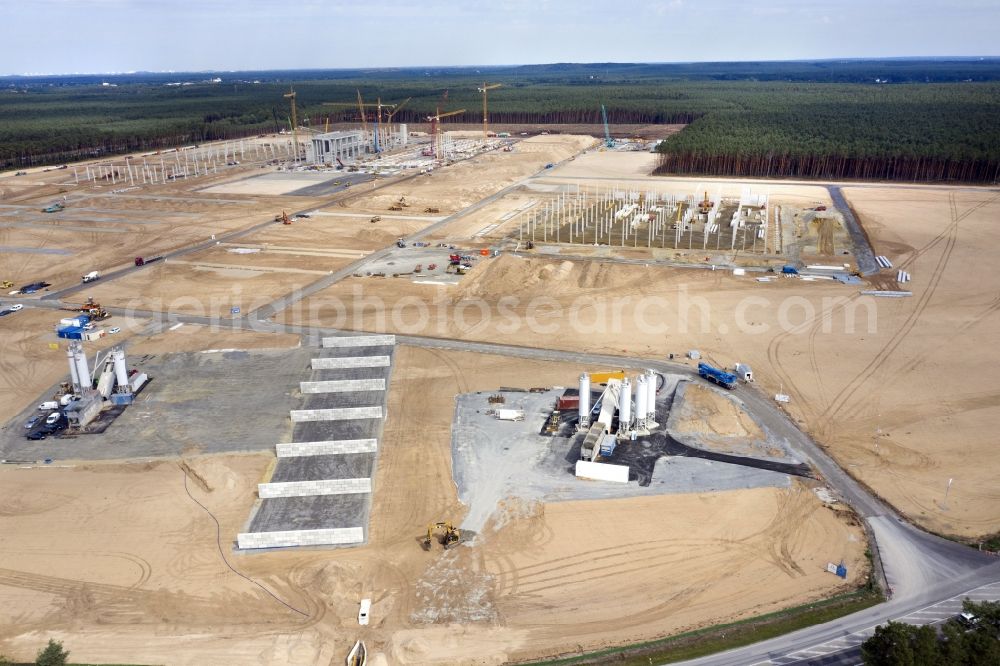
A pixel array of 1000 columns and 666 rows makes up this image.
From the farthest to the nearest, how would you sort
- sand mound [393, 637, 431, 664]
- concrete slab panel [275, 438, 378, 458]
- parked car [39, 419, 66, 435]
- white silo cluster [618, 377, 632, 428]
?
parked car [39, 419, 66, 435] < white silo cluster [618, 377, 632, 428] < concrete slab panel [275, 438, 378, 458] < sand mound [393, 637, 431, 664]

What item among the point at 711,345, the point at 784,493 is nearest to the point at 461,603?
the point at 784,493

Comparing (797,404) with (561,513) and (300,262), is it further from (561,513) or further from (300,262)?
(300,262)

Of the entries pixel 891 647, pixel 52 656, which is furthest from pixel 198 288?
pixel 891 647

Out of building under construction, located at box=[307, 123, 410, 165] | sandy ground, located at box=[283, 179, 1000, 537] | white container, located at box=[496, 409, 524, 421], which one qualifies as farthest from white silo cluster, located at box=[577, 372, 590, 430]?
building under construction, located at box=[307, 123, 410, 165]

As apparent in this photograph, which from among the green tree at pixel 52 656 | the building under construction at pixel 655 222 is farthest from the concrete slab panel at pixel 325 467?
the building under construction at pixel 655 222

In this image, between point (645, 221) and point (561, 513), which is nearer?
point (561, 513)

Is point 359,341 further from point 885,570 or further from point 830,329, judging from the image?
point 830,329

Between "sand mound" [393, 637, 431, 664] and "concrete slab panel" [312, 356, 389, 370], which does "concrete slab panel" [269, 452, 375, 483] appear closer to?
"concrete slab panel" [312, 356, 389, 370]
